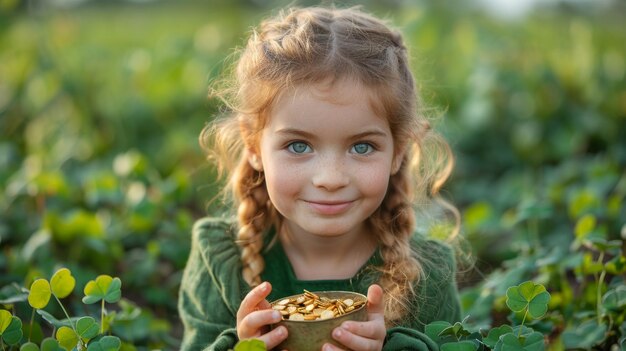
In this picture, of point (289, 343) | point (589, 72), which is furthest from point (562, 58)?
point (289, 343)

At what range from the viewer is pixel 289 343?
190 cm

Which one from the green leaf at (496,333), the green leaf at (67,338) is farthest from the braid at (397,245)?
the green leaf at (67,338)

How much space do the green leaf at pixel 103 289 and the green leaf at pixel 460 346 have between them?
883 mm

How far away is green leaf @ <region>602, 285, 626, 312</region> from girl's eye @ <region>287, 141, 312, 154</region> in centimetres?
99

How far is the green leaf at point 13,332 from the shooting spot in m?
2.17

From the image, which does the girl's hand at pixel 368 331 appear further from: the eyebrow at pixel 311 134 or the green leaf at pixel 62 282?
the green leaf at pixel 62 282

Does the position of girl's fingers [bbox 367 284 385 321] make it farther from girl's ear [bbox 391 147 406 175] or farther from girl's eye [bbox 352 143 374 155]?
girl's ear [bbox 391 147 406 175]

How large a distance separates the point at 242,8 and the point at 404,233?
22.5 ft

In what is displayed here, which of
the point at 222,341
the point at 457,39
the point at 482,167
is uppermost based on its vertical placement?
the point at 457,39

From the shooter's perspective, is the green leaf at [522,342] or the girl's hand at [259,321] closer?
the girl's hand at [259,321]

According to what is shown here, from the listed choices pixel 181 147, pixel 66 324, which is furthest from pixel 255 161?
pixel 181 147

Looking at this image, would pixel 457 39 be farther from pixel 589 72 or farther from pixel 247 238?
pixel 247 238

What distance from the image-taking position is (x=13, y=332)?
2.18m

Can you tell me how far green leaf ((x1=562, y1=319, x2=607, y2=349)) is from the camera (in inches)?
93.9
